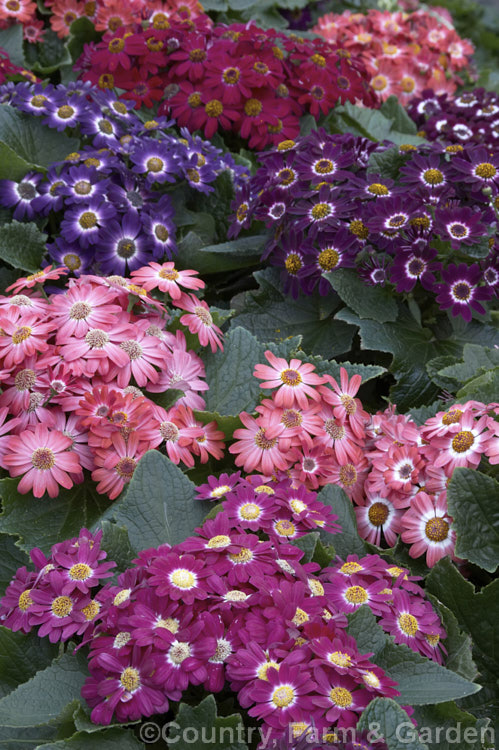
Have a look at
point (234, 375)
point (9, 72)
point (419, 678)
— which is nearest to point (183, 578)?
point (419, 678)

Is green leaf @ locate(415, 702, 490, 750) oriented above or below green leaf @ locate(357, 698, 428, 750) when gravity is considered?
below

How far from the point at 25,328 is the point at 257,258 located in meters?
1.02

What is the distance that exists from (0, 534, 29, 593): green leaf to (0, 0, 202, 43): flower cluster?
89.8 inches

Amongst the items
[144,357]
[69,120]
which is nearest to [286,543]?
[144,357]

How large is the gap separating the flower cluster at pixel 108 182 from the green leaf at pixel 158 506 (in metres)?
0.88

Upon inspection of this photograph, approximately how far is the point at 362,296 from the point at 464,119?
127cm

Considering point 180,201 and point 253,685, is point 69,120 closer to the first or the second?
point 180,201

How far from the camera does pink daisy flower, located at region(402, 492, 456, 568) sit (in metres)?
1.57

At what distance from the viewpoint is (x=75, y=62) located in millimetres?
3131

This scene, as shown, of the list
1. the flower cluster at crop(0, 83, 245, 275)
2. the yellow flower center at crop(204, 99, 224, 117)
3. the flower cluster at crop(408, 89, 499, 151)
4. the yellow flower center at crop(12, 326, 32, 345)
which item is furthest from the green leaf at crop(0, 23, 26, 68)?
the yellow flower center at crop(12, 326, 32, 345)

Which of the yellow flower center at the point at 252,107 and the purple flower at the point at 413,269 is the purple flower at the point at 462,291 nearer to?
the purple flower at the point at 413,269

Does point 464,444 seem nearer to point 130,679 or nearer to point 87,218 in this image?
point 130,679

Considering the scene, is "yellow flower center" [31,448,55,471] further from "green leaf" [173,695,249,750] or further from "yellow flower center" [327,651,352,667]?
"yellow flower center" [327,651,352,667]

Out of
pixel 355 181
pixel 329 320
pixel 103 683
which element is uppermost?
pixel 355 181
